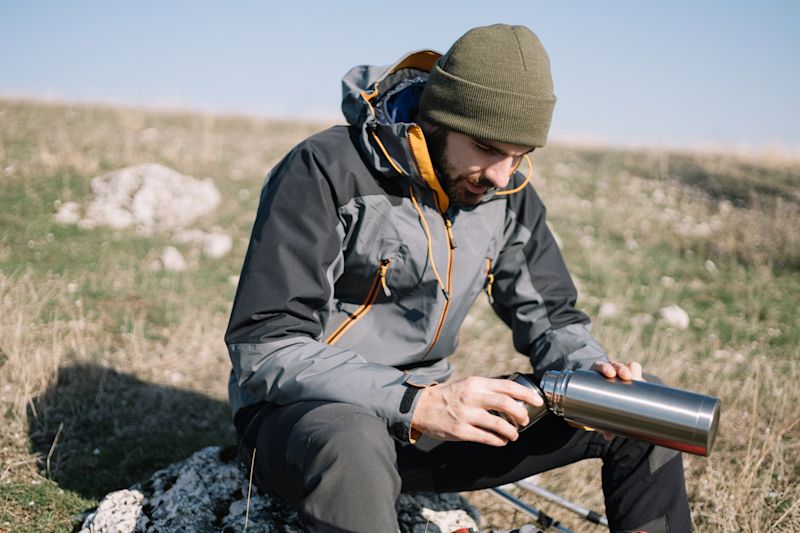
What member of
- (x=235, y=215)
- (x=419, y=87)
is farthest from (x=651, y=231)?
(x=419, y=87)

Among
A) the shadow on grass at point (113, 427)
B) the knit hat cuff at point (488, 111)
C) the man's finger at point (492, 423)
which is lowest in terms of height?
the shadow on grass at point (113, 427)

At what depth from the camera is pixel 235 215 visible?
738 cm

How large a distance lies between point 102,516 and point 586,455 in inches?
64.5

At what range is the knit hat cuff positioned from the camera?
2137 mm

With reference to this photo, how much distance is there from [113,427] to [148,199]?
13.9 ft

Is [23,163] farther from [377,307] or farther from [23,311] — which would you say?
[377,307]

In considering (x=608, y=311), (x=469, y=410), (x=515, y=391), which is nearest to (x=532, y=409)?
(x=515, y=391)

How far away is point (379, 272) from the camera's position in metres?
2.20

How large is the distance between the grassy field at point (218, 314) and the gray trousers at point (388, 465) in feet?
2.43

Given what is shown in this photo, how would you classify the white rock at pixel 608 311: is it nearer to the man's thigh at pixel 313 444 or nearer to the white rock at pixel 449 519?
the white rock at pixel 449 519

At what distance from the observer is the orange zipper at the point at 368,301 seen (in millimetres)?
2186

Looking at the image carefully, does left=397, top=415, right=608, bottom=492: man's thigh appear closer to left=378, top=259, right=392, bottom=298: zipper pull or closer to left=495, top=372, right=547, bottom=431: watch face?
left=495, top=372, right=547, bottom=431: watch face

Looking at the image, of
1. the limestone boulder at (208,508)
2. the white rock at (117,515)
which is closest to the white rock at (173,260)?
the limestone boulder at (208,508)

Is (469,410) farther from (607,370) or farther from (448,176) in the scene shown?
(448,176)
